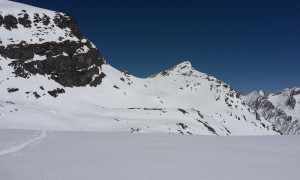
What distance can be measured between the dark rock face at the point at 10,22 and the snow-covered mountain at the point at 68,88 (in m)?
0.27

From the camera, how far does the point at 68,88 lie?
98.7 metres

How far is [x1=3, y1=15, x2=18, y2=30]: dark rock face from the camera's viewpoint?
340 feet

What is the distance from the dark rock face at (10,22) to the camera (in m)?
104

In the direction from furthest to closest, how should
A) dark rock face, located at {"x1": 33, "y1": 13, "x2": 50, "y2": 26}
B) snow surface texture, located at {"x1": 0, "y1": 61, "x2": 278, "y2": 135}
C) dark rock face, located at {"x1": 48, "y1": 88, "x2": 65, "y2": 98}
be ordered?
dark rock face, located at {"x1": 33, "y1": 13, "x2": 50, "y2": 26} → dark rock face, located at {"x1": 48, "y1": 88, "x2": 65, "y2": 98} → snow surface texture, located at {"x1": 0, "y1": 61, "x2": 278, "y2": 135}

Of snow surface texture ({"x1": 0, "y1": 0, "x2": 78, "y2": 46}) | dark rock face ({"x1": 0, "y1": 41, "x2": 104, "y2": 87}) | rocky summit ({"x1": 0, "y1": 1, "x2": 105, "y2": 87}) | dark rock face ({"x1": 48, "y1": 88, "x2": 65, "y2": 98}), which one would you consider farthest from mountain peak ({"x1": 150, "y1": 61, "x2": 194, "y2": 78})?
dark rock face ({"x1": 48, "y1": 88, "x2": 65, "y2": 98})

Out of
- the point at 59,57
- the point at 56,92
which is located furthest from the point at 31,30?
the point at 56,92

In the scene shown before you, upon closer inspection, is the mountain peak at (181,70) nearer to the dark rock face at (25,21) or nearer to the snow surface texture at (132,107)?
the snow surface texture at (132,107)

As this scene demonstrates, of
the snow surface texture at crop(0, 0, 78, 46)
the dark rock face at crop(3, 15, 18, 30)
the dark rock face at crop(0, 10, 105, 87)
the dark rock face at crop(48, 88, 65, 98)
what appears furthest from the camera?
the dark rock face at crop(3, 15, 18, 30)

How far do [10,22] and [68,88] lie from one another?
26.5 m

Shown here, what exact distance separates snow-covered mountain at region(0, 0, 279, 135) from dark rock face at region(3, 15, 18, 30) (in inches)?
10.6

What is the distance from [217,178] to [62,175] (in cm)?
425

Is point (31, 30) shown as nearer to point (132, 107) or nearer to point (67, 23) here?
point (67, 23)

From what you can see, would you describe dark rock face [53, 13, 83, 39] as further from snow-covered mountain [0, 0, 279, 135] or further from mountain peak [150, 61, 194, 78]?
mountain peak [150, 61, 194, 78]

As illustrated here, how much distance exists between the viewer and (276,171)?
456 inches
